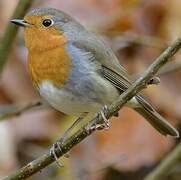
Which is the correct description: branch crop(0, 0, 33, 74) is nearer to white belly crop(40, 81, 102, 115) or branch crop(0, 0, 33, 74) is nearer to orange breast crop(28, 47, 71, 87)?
orange breast crop(28, 47, 71, 87)

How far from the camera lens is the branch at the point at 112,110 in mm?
3635

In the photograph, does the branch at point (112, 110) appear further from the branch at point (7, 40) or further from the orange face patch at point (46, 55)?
the branch at point (7, 40)

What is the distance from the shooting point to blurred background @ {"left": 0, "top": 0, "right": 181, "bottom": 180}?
222 inches

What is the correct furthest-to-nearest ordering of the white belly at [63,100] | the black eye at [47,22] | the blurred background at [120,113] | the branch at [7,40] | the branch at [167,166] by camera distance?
the blurred background at [120,113], the branch at [167,166], the black eye at [47,22], the branch at [7,40], the white belly at [63,100]

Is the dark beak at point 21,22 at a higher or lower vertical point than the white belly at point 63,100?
higher

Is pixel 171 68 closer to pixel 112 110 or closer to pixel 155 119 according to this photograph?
pixel 155 119

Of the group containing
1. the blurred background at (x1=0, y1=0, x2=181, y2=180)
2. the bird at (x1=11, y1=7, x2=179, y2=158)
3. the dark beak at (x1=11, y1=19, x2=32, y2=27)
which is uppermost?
the dark beak at (x1=11, y1=19, x2=32, y2=27)

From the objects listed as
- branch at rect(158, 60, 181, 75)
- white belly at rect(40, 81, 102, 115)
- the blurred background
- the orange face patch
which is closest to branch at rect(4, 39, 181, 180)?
white belly at rect(40, 81, 102, 115)

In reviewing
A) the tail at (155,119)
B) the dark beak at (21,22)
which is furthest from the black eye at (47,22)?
the tail at (155,119)

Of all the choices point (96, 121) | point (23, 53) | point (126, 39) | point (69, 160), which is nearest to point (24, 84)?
point (23, 53)

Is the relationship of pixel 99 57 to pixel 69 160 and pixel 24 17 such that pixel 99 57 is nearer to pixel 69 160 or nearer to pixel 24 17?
pixel 24 17

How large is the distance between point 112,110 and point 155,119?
1204 mm

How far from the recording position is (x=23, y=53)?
6035mm

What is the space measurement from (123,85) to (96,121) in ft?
2.54
